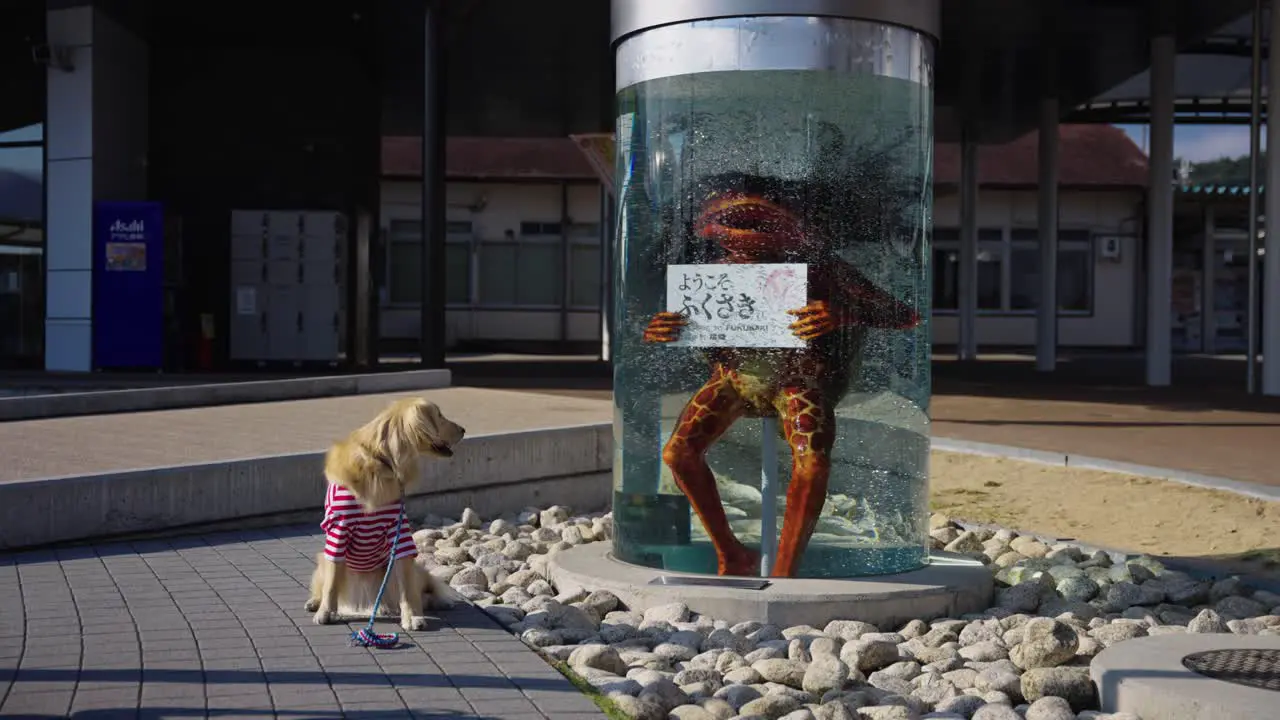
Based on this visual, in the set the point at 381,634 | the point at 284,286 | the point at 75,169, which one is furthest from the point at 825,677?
the point at 75,169

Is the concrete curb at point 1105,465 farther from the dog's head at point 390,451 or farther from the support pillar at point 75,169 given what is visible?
the support pillar at point 75,169

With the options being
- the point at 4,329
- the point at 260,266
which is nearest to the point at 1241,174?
the point at 260,266

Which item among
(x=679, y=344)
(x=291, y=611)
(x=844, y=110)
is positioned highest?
(x=844, y=110)

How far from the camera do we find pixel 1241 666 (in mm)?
5977

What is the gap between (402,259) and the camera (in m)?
43.0

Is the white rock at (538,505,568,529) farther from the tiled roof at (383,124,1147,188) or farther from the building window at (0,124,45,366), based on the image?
the tiled roof at (383,124,1147,188)

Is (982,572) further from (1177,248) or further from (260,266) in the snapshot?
(1177,248)

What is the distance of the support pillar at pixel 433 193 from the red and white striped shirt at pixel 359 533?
1644 centimetres

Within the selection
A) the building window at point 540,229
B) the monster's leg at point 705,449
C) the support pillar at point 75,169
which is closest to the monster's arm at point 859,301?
the monster's leg at point 705,449

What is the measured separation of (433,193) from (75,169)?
18.7 ft

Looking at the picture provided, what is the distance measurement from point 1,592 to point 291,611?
1470 millimetres

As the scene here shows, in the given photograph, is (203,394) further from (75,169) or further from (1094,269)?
(1094,269)

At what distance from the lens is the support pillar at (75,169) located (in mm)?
23719

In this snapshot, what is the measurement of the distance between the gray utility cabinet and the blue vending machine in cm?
183
